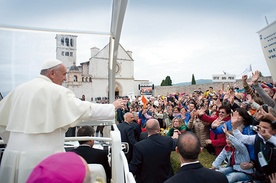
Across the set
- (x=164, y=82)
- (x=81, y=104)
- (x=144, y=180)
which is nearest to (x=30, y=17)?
(x=81, y=104)

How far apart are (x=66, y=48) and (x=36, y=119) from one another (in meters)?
2.58

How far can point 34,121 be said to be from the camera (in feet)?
6.87

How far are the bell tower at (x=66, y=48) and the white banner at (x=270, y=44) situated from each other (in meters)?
3.35

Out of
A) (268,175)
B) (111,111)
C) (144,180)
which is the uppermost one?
(111,111)

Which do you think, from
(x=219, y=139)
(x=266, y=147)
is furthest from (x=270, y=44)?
(x=219, y=139)

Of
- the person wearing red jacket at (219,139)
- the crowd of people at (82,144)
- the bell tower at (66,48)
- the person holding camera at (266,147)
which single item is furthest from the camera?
the person wearing red jacket at (219,139)

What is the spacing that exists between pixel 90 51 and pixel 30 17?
1315mm

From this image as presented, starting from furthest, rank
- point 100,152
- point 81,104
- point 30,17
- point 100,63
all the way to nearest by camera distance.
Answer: point 100,63 < point 30,17 < point 100,152 < point 81,104

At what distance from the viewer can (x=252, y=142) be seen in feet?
11.0

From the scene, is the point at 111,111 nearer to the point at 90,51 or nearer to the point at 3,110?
the point at 3,110

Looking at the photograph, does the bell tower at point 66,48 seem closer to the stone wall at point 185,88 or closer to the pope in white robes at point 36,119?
the pope in white robes at point 36,119

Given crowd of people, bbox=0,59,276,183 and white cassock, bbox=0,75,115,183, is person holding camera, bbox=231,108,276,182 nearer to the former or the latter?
crowd of people, bbox=0,59,276,183

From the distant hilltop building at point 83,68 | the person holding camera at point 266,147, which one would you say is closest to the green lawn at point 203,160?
the person holding camera at point 266,147

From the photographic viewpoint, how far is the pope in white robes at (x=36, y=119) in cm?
204
